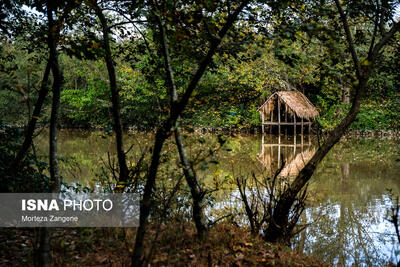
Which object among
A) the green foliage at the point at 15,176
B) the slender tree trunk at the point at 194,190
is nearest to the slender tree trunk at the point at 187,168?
the slender tree trunk at the point at 194,190

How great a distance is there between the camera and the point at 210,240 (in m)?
4.38

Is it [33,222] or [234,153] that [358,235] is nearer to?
[33,222]

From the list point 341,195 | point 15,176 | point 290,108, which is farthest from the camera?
point 290,108

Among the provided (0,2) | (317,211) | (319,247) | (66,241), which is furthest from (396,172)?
(0,2)

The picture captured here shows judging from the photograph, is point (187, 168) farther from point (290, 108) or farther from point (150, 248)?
point (290, 108)

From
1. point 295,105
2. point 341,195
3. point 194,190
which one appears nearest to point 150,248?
point 194,190

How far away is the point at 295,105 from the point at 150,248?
2418 centimetres

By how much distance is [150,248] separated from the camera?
3600 millimetres

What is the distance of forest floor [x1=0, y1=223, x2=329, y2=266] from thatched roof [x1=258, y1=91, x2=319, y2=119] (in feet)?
71.5

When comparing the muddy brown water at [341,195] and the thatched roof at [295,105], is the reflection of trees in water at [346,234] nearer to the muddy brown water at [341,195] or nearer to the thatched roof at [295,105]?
the muddy brown water at [341,195]

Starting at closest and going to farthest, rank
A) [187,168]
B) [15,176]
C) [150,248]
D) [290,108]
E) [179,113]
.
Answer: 1. [179,113]
2. [150,248]
3. [187,168]
4. [15,176]
5. [290,108]

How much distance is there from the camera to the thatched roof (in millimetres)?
25734

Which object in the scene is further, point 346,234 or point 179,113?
point 346,234

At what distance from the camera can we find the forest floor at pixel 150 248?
3.54 m
